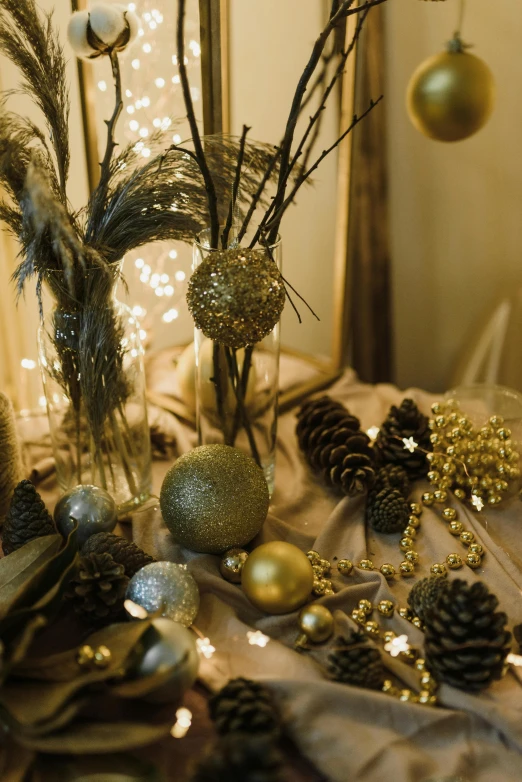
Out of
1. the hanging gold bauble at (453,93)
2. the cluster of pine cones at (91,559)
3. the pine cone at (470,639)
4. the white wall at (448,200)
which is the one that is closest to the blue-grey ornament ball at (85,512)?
the cluster of pine cones at (91,559)

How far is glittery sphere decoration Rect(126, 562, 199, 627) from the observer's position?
657mm

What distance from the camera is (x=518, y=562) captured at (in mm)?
775

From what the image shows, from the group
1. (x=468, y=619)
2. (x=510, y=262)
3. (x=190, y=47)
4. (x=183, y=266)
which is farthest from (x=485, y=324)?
(x=468, y=619)

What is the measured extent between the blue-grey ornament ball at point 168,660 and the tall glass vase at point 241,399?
293mm

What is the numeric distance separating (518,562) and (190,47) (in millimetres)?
754

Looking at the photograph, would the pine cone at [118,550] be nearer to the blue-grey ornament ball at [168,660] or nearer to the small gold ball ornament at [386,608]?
the blue-grey ornament ball at [168,660]

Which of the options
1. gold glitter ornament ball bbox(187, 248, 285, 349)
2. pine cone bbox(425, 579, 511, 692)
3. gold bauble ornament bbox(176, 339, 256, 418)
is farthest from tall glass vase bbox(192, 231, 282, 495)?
pine cone bbox(425, 579, 511, 692)

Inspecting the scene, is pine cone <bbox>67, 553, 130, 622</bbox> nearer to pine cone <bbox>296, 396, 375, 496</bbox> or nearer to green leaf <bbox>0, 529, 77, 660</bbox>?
green leaf <bbox>0, 529, 77, 660</bbox>

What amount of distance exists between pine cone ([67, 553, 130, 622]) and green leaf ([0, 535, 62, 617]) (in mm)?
35

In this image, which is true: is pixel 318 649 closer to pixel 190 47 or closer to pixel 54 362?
pixel 54 362

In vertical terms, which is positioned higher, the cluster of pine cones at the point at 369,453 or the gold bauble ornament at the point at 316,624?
the cluster of pine cones at the point at 369,453

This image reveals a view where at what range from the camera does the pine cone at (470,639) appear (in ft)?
1.97

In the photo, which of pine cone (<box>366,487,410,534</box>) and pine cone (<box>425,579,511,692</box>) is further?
pine cone (<box>366,487,410,534</box>)

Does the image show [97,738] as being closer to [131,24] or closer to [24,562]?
[24,562]
